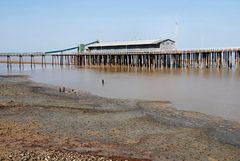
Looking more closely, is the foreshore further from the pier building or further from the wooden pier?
the pier building

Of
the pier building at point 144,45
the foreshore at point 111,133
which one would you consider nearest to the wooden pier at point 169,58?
the pier building at point 144,45

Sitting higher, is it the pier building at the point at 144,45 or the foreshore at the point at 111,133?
the pier building at the point at 144,45

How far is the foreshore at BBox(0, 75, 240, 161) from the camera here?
9242 mm

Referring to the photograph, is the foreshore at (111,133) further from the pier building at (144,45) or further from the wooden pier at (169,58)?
the pier building at (144,45)

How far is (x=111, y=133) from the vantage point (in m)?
11.7

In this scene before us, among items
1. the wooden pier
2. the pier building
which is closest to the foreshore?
the wooden pier

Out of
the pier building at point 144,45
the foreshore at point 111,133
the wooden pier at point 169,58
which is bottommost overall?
the foreshore at point 111,133

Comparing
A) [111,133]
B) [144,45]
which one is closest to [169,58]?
[144,45]

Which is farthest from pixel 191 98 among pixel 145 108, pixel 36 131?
pixel 36 131

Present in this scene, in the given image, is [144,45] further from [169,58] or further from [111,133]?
[111,133]

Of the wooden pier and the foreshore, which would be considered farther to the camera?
the wooden pier

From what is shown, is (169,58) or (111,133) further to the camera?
(169,58)

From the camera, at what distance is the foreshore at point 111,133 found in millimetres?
9242

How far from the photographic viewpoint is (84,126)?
1266 centimetres
